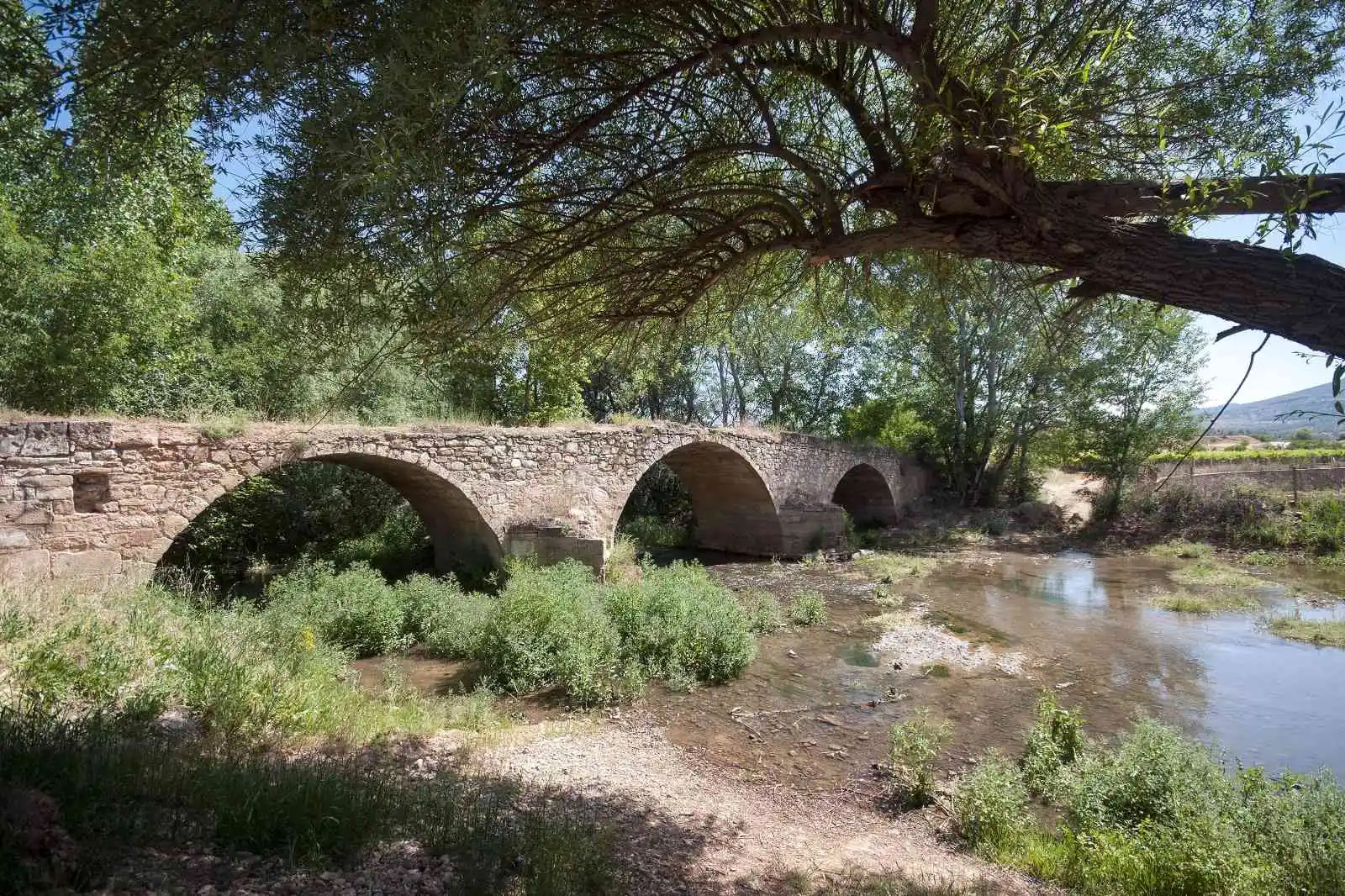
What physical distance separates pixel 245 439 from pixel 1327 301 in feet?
28.9

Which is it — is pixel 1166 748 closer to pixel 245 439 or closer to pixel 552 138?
pixel 552 138

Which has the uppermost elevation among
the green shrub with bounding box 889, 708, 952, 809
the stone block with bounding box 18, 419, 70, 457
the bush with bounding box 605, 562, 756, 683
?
the stone block with bounding box 18, 419, 70, 457

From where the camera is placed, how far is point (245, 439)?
775 cm

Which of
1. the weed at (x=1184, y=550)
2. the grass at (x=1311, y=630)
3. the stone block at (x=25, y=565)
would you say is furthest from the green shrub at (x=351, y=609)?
the weed at (x=1184, y=550)

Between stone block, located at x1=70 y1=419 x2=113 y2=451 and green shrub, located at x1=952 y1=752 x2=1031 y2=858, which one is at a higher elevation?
stone block, located at x1=70 y1=419 x2=113 y2=451

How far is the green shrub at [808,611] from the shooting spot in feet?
32.4

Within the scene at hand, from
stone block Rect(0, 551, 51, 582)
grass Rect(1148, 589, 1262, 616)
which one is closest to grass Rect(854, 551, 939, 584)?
grass Rect(1148, 589, 1262, 616)

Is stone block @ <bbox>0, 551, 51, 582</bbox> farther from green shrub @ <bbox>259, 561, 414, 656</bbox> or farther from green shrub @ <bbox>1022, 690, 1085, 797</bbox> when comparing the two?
green shrub @ <bbox>1022, 690, 1085, 797</bbox>

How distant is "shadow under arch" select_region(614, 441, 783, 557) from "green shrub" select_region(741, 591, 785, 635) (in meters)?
4.86

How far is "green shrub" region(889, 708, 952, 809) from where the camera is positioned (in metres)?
4.84

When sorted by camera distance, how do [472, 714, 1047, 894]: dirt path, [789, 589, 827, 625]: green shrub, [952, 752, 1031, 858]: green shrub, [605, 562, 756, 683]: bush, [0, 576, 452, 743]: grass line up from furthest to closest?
[789, 589, 827, 625]: green shrub, [605, 562, 756, 683]: bush, [952, 752, 1031, 858]: green shrub, [0, 576, 452, 743]: grass, [472, 714, 1047, 894]: dirt path

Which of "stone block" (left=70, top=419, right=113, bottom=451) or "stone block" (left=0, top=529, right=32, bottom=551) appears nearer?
"stone block" (left=0, top=529, right=32, bottom=551)

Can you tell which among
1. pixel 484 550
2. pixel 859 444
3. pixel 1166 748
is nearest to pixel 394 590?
pixel 484 550

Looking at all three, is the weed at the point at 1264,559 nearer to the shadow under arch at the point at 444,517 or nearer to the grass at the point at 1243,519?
the grass at the point at 1243,519
